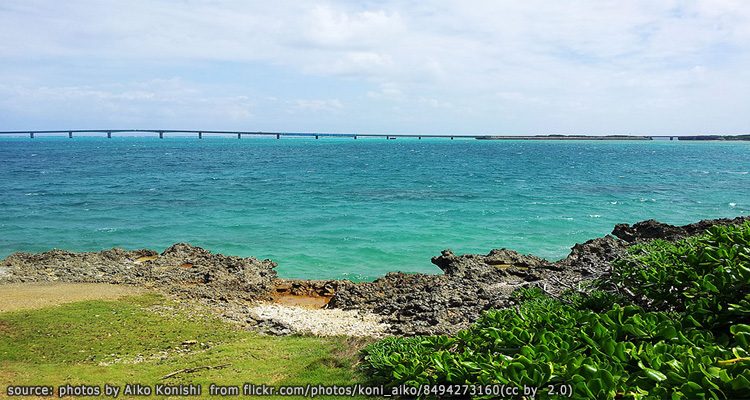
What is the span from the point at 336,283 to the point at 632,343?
12503 mm

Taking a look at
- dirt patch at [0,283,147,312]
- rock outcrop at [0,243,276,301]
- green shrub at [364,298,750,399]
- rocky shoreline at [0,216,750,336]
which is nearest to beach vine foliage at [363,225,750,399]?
green shrub at [364,298,750,399]

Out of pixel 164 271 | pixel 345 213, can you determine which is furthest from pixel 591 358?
pixel 345 213

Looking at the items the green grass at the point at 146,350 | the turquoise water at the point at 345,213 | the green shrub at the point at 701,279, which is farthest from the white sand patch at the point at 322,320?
the green shrub at the point at 701,279

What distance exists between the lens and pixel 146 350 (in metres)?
10.0

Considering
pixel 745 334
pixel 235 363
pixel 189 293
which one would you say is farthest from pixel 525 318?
pixel 189 293

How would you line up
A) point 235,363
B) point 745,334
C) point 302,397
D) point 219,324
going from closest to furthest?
point 745,334
point 302,397
point 235,363
point 219,324

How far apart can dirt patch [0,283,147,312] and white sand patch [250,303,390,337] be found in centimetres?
411

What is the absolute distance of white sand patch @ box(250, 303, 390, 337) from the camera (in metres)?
11.7

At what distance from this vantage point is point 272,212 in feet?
106

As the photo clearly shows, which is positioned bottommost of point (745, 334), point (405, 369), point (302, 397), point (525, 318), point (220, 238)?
point (220, 238)

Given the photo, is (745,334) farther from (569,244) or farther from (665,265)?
(569,244)

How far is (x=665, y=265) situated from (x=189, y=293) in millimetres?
12441

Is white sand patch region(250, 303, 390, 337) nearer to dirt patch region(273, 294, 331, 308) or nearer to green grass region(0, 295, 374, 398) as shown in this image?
dirt patch region(273, 294, 331, 308)

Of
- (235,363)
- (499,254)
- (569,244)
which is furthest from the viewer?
(569,244)
